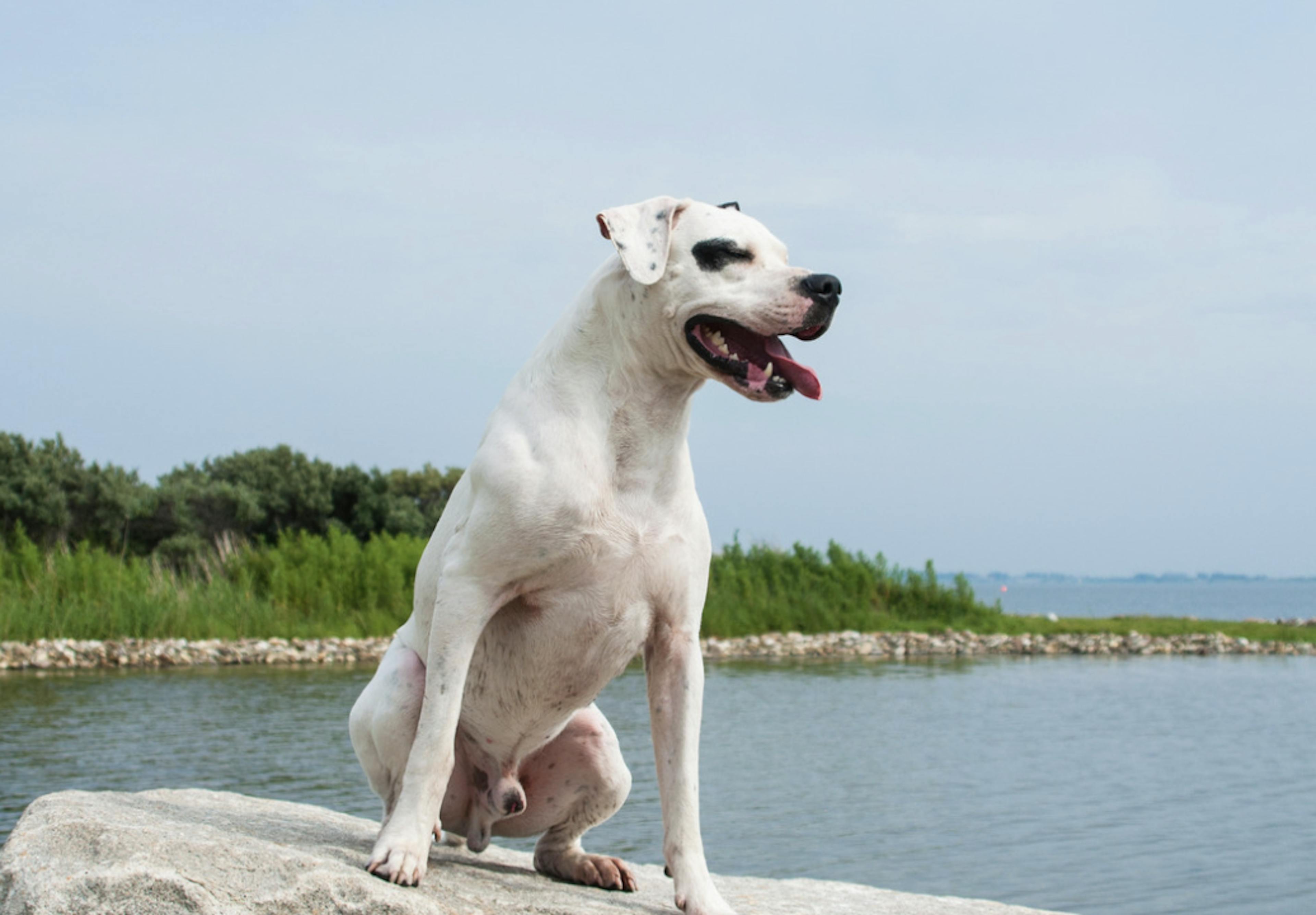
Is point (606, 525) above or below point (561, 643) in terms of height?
above

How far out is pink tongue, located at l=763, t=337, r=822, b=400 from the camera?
3.35 metres

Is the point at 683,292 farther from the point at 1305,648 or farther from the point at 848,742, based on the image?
the point at 1305,648

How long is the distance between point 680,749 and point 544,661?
457mm

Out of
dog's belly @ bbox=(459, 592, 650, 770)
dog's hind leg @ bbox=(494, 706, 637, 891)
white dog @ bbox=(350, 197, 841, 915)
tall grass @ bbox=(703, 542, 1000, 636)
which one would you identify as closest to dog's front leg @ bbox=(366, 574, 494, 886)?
white dog @ bbox=(350, 197, 841, 915)

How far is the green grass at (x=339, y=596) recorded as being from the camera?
19719mm

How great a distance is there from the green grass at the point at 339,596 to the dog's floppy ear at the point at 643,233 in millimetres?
18013

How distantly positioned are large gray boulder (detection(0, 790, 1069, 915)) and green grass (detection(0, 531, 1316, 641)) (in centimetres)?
1685

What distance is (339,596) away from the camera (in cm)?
2169

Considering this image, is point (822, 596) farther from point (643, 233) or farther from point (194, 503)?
point (643, 233)

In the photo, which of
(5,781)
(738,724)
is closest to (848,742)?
(738,724)

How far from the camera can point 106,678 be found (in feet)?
54.3

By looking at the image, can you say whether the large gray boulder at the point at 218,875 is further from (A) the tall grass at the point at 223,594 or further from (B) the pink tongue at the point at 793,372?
(A) the tall grass at the point at 223,594

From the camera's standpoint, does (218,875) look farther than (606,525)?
No

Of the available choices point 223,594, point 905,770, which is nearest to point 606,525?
point 905,770
